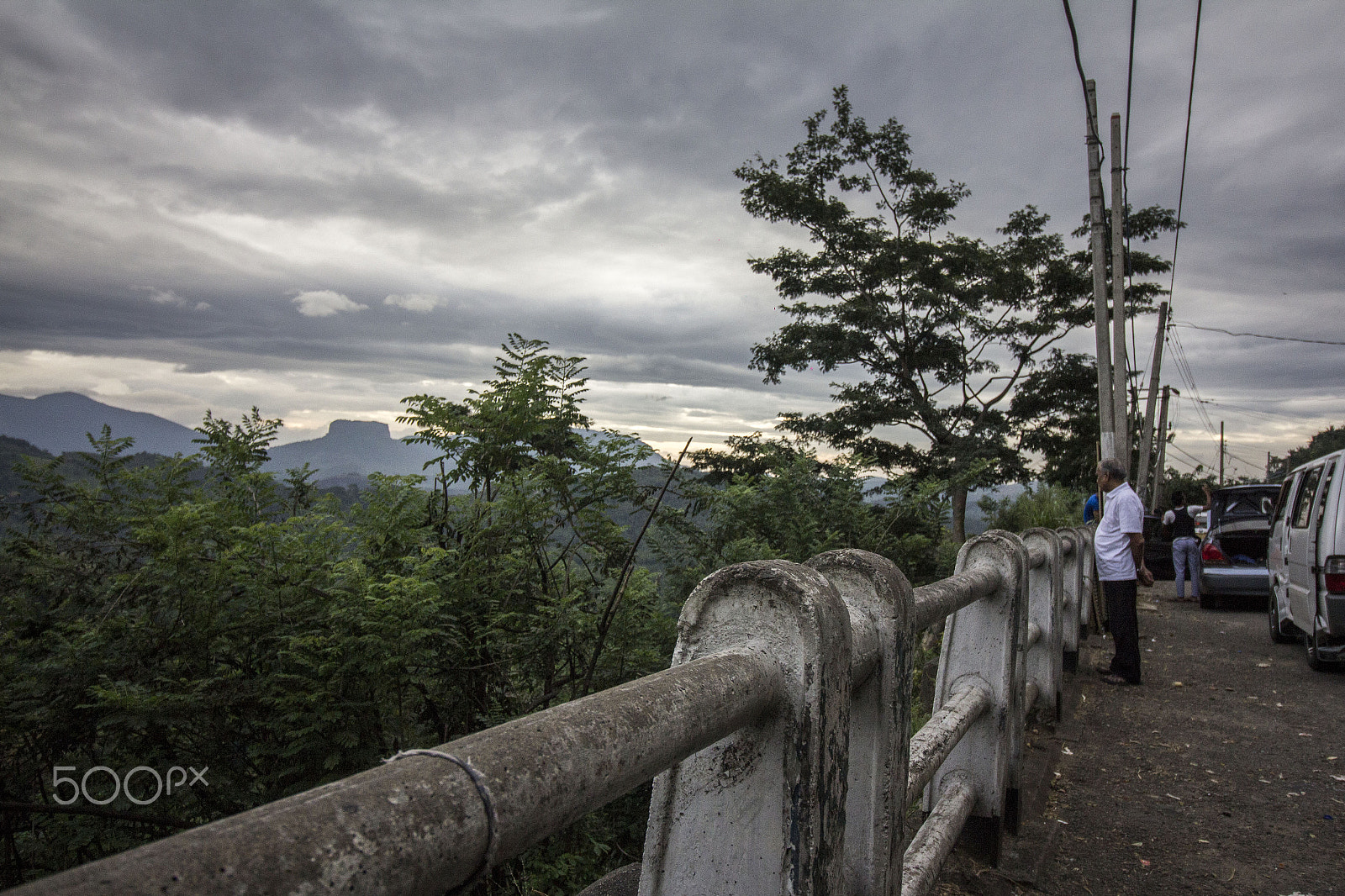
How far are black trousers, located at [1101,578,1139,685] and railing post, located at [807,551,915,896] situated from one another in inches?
217

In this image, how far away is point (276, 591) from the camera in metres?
3.07

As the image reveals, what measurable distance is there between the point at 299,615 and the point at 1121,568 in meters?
6.02

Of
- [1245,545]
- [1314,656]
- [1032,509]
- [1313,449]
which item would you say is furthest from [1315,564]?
[1313,449]

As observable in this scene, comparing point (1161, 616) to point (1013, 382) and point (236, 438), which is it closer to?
point (236, 438)

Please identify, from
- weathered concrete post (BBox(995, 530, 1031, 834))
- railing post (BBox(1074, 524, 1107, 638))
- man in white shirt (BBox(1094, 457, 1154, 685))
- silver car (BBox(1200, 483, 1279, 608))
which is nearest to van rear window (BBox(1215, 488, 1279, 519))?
silver car (BBox(1200, 483, 1279, 608))

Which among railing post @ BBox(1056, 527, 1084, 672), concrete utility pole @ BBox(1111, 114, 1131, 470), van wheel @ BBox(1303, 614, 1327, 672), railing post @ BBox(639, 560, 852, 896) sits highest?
concrete utility pole @ BBox(1111, 114, 1131, 470)

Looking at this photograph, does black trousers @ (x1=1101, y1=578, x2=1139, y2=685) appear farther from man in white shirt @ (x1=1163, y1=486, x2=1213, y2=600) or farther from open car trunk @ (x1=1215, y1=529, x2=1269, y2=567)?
open car trunk @ (x1=1215, y1=529, x2=1269, y2=567)

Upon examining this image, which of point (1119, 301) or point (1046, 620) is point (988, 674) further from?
point (1119, 301)

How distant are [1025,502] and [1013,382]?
27.8ft

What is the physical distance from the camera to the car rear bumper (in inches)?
435

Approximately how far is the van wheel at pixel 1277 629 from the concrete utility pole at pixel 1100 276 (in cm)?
442

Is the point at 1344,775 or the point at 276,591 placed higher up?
the point at 276,591

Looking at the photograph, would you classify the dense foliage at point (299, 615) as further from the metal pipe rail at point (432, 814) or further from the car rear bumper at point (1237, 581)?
the car rear bumper at point (1237, 581)

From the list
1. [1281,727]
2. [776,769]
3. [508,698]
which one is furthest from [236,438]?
[1281,727]
